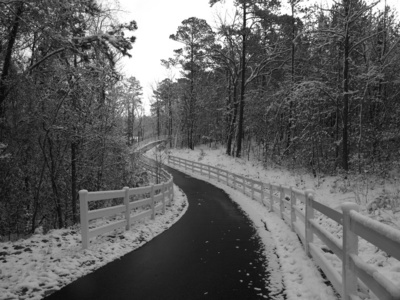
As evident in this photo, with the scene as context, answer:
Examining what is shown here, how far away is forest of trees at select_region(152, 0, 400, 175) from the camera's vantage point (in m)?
15.2

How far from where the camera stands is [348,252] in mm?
3305

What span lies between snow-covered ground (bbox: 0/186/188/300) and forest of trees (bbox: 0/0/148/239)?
2410mm

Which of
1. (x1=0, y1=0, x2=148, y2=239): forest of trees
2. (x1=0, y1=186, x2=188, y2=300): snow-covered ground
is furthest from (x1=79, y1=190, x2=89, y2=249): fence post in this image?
(x1=0, y1=0, x2=148, y2=239): forest of trees

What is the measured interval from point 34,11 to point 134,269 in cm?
534

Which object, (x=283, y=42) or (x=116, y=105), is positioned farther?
(x=283, y=42)

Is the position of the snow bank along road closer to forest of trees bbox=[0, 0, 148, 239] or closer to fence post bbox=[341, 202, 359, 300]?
fence post bbox=[341, 202, 359, 300]

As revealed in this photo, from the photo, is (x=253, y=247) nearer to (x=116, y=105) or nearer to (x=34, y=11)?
(x=34, y=11)

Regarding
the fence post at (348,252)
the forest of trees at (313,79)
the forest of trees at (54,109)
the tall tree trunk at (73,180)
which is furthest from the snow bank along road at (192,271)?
the forest of trees at (313,79)

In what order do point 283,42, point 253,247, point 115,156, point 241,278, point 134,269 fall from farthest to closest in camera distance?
point 283,42, point 115,156, point 253,247, point 134,269, point 241,278

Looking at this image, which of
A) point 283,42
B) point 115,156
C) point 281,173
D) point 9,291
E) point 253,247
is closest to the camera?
point 9,291

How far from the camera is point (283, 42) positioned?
82.3 ft

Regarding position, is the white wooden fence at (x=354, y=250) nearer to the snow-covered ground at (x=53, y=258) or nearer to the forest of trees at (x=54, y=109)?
the snow-covered ground at (x=53, y=258)

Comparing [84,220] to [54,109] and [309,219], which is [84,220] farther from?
[54,109]

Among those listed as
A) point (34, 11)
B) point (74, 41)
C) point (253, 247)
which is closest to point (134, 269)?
point (253, 247)
